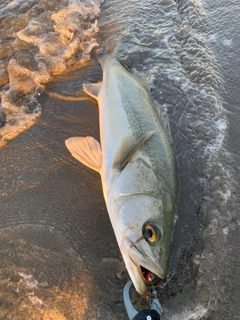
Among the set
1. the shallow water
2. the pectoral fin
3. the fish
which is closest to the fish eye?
the fish

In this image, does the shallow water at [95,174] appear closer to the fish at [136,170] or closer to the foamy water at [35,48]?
the foamy water at [35,48]

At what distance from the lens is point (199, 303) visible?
295cm

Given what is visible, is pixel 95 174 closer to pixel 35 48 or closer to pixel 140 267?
pixel 140 267

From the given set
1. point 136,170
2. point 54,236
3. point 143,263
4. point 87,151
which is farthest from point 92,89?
point 143,263

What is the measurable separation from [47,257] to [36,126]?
1.89 m

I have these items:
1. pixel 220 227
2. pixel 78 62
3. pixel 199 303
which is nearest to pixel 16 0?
pixel 78 62

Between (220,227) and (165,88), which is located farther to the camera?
(165,88)

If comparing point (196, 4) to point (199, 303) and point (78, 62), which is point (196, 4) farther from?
point (199, 303)

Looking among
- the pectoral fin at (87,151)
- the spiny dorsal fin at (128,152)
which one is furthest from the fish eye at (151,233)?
the pectoral fin at (87,151)

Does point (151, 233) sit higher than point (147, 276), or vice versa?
point (151, 233)

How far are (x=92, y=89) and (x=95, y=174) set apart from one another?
141cm

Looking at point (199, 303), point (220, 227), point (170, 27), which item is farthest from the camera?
point (170, 27)

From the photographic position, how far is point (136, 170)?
3143mm

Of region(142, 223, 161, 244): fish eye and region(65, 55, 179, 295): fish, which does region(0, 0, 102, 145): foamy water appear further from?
region(142, 223, 161, 244): fish eye
